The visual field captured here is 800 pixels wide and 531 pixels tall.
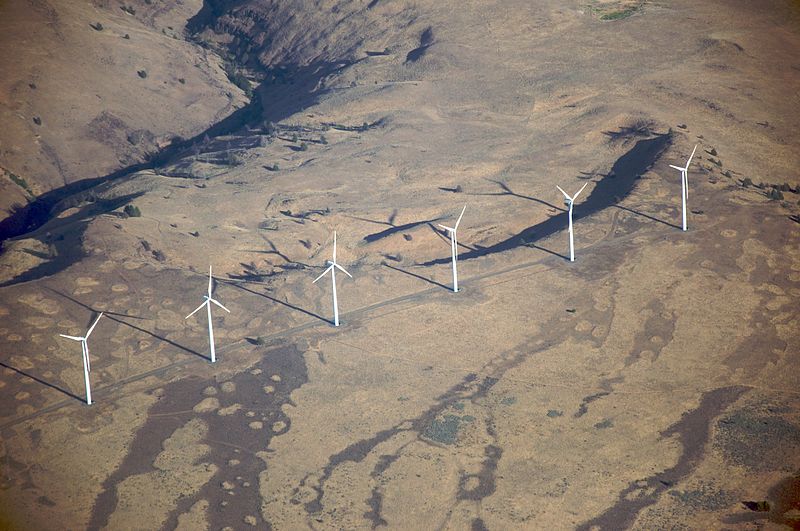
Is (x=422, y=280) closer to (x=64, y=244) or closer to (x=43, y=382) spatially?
(x=43, y=382)

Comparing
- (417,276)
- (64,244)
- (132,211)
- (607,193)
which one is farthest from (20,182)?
(607,193)

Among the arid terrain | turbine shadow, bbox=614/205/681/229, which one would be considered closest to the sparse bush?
the arid terrain

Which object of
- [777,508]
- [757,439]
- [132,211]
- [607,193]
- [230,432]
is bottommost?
[757,439]

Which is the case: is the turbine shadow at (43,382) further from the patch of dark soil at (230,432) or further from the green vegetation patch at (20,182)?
the green vegetation patch at (20,182)

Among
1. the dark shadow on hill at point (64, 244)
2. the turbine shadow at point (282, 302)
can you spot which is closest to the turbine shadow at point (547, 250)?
the turbine shadow at point (282, 302)

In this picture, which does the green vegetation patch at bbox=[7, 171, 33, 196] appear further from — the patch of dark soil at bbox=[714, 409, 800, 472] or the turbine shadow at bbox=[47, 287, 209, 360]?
the patch of dark soil at bbox=[714, 409, 800, 472]

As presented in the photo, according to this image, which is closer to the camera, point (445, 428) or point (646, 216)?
point (445, 428)

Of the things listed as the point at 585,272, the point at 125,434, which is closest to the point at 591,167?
the point at 585,272
